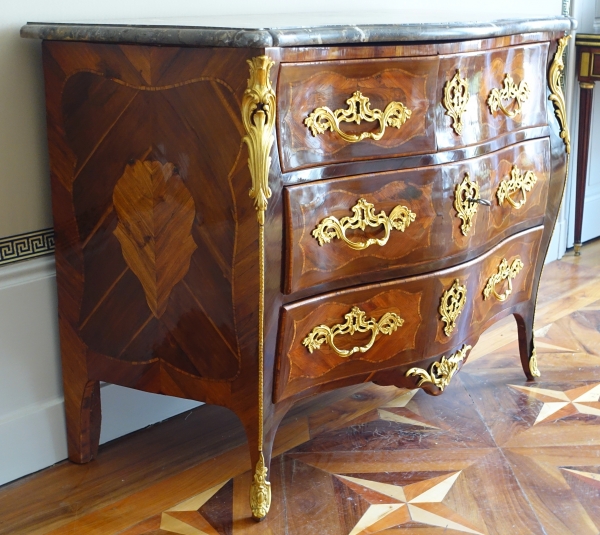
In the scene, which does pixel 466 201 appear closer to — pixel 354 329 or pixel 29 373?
pixel 354 329

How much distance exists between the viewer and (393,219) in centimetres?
140

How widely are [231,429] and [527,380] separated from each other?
76 centimetres

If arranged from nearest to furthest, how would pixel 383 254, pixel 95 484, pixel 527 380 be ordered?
pixel 383 254
pixel 95 484
pixel 527 380

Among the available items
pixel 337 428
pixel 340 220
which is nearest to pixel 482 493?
pixel 337 428

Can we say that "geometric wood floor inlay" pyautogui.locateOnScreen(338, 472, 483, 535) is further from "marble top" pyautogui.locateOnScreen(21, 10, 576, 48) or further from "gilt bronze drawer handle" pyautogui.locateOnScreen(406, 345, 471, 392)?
"marble top" pyautogui.locateOnScreen(21, 10, 576, 48)

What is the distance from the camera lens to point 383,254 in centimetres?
142

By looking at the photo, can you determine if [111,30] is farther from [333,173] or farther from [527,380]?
[527,380]

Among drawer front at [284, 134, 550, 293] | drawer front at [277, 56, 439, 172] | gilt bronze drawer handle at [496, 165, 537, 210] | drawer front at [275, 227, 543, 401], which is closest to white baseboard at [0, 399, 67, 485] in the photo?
drawer front at [275, 227, 543, 401]

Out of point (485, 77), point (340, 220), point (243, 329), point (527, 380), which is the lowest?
point (527, 380)

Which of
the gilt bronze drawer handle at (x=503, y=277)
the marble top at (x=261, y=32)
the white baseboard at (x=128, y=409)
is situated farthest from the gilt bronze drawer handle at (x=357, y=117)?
the white baseboard at (x=128, y=409)

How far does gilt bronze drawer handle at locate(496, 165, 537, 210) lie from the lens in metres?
1.62

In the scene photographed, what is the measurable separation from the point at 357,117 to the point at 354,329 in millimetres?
383

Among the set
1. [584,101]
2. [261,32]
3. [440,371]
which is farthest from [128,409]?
[584,101]

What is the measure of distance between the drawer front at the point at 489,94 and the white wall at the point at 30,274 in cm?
15
